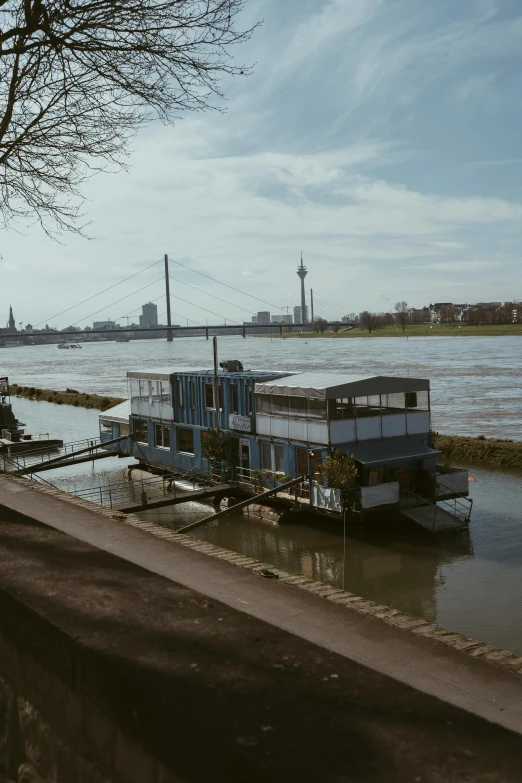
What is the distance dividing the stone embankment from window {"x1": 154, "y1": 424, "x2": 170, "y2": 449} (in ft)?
100

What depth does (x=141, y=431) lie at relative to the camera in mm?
37875

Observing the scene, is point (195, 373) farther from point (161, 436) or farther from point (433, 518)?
point (433, 518)

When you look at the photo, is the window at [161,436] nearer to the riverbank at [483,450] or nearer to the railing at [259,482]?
the railing at [259,482]

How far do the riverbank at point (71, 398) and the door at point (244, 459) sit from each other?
36.8 m

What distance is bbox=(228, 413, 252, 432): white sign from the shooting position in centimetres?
3078

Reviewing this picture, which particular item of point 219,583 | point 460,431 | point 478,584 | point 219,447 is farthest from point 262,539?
point 460,431

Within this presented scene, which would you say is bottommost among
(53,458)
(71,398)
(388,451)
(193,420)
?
(53,458)

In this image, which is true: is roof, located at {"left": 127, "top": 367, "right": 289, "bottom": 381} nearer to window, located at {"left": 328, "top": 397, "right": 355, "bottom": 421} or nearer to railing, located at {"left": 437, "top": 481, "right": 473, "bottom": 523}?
window, located at {"left": 328, "top": 397, "right": 355, "bottom": 421}

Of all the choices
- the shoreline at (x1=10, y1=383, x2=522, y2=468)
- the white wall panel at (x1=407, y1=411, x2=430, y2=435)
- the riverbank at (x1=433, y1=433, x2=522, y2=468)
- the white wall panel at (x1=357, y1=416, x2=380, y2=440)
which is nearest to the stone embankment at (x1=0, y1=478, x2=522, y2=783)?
the white wall panel at (x1=357, y1=416, x2=380, y2=440)

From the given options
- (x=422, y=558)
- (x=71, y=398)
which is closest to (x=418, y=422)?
(x=422, y=558)

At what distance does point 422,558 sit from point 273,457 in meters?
7.59

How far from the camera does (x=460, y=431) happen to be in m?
46.7

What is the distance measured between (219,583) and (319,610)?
1.38 m

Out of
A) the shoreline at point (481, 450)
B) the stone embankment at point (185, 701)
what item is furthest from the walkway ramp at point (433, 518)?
the stone embankment at point (185, 701)
